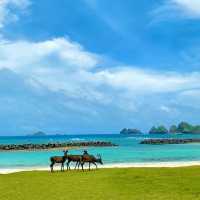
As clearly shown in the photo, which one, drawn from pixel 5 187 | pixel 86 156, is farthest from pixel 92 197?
pixel 86 156

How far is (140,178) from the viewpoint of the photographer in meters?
29.0

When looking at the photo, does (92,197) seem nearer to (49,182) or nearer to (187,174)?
(49,182)

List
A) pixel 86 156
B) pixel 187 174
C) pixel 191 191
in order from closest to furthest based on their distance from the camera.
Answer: pixel 191 191 → pixel 187 174 → pixel 86 156

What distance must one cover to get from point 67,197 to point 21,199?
2.11 meters

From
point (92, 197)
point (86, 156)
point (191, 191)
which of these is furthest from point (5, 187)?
point (86, 156)

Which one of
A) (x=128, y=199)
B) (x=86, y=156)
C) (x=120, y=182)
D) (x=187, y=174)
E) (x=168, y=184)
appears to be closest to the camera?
(x=128, y=199)

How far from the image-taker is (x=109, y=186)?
84.5 ft

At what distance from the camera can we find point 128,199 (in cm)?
2103

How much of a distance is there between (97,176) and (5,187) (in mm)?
7179

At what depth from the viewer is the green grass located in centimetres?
2208

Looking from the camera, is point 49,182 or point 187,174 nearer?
point 49,182

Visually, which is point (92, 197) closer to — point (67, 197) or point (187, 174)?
point (67, 197)

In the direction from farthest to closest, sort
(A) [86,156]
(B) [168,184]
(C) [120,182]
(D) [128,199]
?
(A) [86,156] → (C) [120,182] → (B) [168,184] → (D) [128,199]

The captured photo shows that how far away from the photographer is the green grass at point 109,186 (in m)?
22.1
